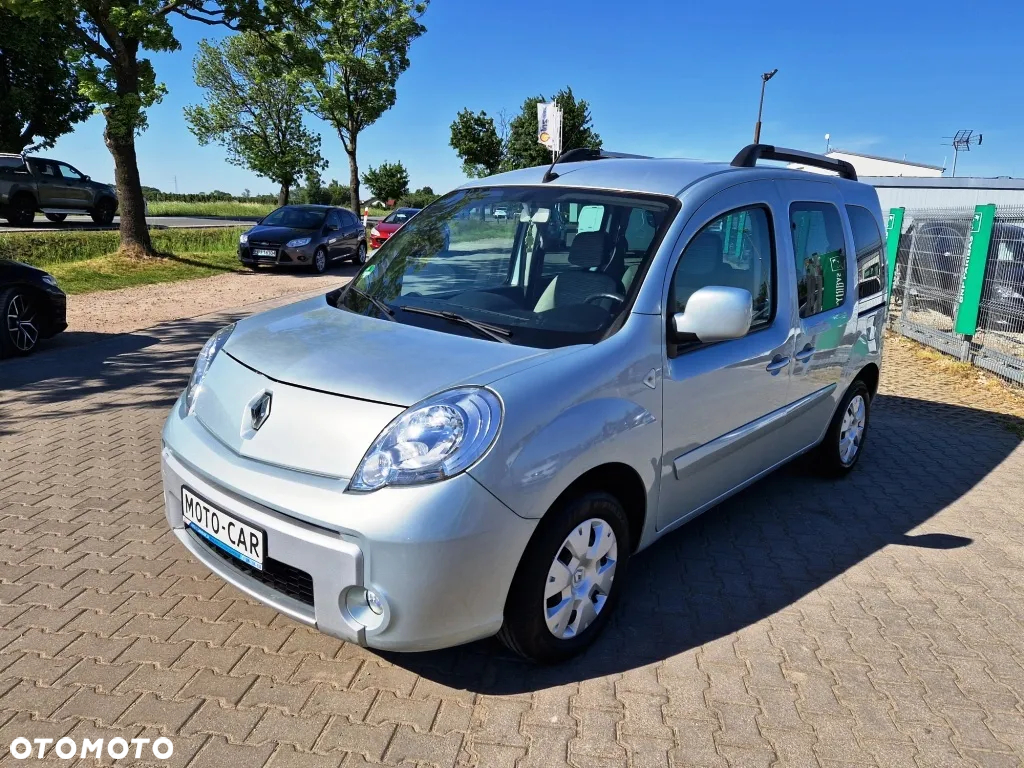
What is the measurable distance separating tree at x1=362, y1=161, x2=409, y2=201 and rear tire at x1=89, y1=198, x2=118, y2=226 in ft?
75.3

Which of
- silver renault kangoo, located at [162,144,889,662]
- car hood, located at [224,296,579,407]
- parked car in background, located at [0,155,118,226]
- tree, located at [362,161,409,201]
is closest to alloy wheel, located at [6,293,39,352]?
silver renault kangoo, located at [162,144,889,662]

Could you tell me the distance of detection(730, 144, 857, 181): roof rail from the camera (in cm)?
410

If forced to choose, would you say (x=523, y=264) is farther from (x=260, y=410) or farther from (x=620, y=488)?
(x=260, y=410)

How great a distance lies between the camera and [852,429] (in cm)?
521

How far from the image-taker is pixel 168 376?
24.0 feet

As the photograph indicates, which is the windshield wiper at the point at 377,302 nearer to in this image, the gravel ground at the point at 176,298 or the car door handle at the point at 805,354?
the car door handle at the point at 805,354

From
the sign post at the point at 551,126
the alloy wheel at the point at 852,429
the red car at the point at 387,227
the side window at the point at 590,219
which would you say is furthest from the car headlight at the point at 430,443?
the red car at the point at 387,227

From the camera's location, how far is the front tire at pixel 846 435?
195 inches

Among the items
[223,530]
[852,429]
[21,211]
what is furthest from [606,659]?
[21,211]

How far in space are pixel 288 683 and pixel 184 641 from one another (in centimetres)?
53

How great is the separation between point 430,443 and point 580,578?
0.88 m

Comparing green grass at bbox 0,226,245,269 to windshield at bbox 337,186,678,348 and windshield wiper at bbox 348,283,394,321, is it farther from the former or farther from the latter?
windshield at bbox 337,186,678,348

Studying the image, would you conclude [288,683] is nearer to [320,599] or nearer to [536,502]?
[320,599]

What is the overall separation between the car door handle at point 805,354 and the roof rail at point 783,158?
1011 mm
